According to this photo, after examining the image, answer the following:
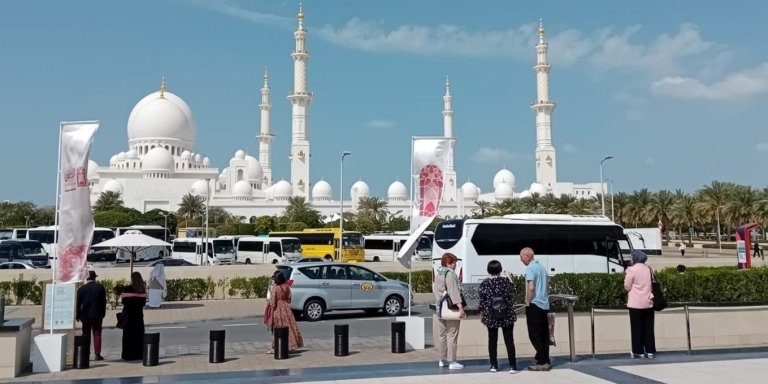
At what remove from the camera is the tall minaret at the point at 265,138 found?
96.6 meters

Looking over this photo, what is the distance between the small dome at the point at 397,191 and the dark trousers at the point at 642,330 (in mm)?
87533

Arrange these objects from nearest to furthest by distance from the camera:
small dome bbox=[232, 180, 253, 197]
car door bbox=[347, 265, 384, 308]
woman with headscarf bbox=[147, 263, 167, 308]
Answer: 1. car door bbox=[347, 265, 384, 308]
2. woman with headscarf bbox=[147, 263, 167, 308]
3. small dome bbox=[232, 180, 253, 197]

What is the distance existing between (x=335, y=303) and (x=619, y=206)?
5179 centimetres

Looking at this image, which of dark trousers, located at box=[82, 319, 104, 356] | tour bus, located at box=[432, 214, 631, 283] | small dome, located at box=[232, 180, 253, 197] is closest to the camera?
dark trousers, located at box=[82, 319, 104, 356]

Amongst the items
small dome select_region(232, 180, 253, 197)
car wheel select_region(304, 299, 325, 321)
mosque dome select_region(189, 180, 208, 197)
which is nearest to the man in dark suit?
car wheel select_region(304, 299, 325, 321)

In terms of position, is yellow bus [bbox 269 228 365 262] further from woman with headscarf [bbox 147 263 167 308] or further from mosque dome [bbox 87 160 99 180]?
mosque dome [bbox 87 160 99 180]

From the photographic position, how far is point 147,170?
86.6 m

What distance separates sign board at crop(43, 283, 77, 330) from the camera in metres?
9.48

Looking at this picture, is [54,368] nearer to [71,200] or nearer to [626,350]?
[71,200]

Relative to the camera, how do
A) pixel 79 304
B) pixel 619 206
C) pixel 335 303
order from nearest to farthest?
pixel 79 304, pixel 335 303, pixel 619 206

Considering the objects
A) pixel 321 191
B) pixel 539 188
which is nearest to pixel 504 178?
pixel 539 188

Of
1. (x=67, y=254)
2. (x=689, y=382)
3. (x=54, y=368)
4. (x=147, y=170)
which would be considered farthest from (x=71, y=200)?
(x=147, y=170)

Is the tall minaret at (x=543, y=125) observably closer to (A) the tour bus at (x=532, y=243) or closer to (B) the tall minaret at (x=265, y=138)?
(B) the tall minaret at (x=265, y=138)

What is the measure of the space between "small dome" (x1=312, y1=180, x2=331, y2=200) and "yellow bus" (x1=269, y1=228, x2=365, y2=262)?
54.9m
